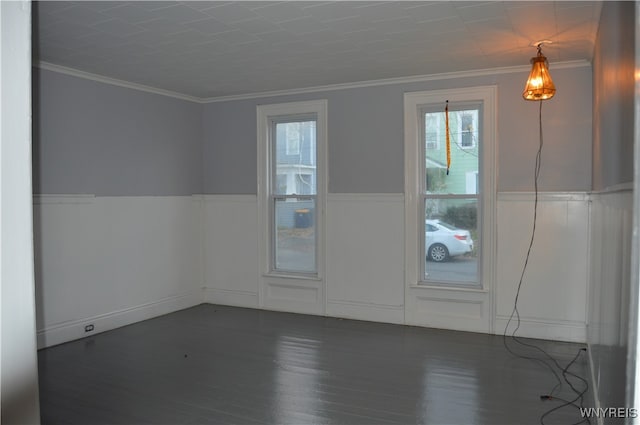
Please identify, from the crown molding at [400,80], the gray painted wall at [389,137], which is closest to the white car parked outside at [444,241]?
the gray painted wall at [389,137]

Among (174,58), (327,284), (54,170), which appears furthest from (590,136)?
(54,170)

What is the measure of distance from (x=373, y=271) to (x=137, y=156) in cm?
282

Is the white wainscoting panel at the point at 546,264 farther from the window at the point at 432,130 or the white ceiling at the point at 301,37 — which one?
the white ceiling at the point at 301,37

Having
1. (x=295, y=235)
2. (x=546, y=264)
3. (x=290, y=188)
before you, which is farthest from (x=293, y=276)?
(x=546, y=264)

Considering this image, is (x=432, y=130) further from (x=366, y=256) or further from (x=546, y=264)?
(x=546, y=264)

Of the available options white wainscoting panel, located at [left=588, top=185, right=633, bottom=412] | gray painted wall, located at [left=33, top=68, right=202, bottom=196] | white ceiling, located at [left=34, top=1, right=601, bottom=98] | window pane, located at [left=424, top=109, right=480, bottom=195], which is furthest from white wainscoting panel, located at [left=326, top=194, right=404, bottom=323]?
white wainscoting panel, located at [left=588, top=185, right=633, bottom=412]

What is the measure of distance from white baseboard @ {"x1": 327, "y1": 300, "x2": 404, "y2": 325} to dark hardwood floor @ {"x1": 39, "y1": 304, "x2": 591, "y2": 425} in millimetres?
151

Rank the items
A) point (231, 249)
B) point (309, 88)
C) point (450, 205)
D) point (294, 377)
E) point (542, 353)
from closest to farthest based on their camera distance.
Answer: point (294, 377) → point (542, 353) → point (450, 205) → point (309, 88) → point (231, 249)

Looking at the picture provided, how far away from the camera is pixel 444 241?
5148 mm

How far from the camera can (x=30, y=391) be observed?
1.68 feet

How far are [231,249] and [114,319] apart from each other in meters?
1.59

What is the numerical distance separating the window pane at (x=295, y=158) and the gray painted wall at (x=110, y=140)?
1.07m

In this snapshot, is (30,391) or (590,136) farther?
(590,136)

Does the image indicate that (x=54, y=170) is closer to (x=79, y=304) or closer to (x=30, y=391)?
(x=79, y=304)
